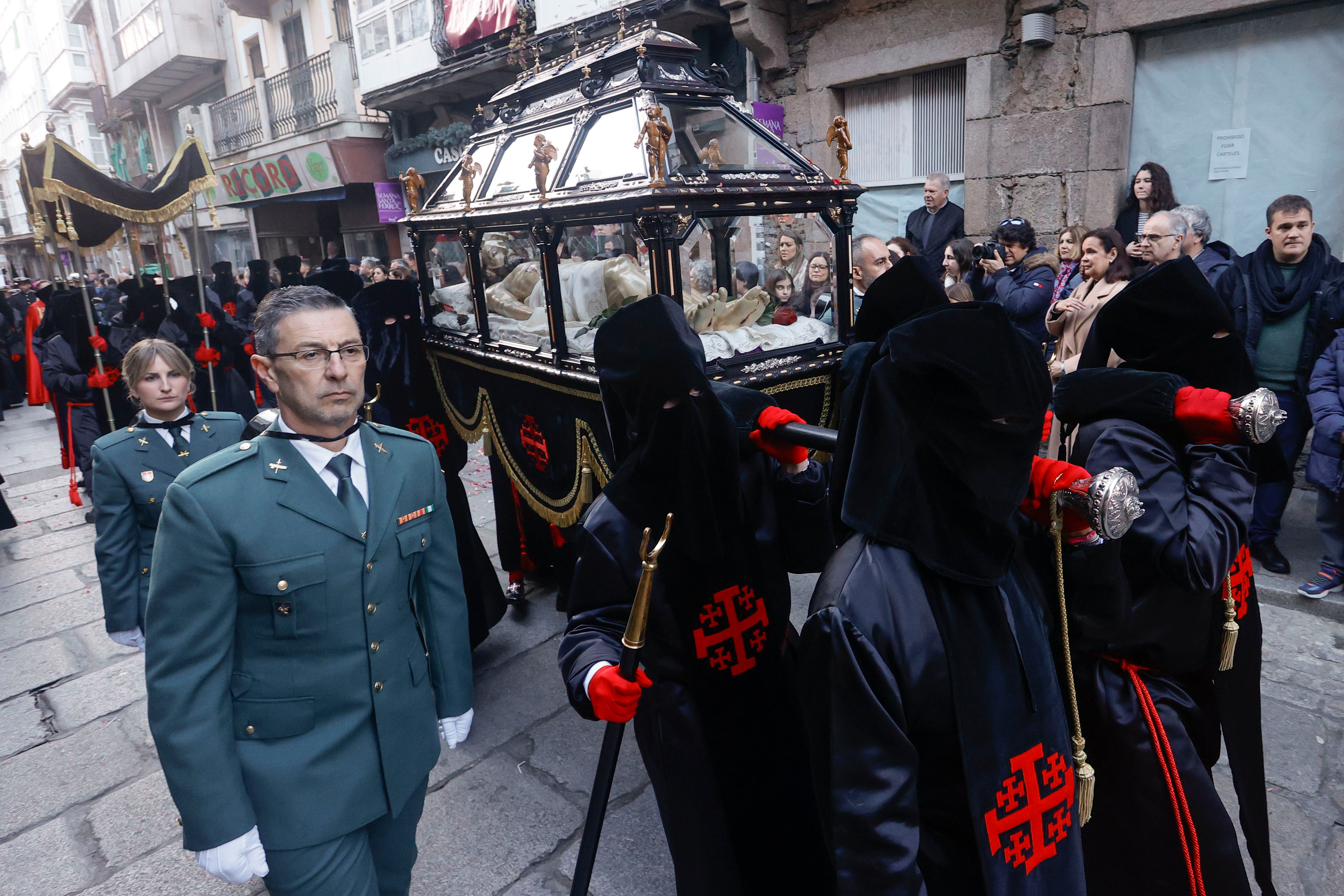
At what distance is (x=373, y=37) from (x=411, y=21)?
133cm

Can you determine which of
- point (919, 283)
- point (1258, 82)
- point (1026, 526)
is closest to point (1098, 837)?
point (1026, 526)

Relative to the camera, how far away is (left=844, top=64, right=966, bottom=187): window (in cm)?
781

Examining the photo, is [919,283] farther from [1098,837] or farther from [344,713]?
[344,713]

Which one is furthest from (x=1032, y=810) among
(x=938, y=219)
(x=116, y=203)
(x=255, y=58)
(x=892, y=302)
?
(x=255, y=58)

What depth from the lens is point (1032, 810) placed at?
1.53m

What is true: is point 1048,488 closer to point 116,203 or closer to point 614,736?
point 614,736

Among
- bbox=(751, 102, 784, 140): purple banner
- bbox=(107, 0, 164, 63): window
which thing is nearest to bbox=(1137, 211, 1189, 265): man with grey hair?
bbox=(751, 102, 784, 140): purple banner

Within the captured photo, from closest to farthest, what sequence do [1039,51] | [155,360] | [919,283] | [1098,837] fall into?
1. [1098,837]
2. [919,283]
3. [155,360]
4. [1039,51]

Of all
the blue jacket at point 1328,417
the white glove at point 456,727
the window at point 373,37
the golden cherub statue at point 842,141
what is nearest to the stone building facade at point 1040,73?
the blue jacket at point 1328,417

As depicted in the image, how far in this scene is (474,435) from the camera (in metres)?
4.47

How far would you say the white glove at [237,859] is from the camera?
1.73m

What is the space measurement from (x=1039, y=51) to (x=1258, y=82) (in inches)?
64.2

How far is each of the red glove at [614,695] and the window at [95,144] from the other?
3942cm

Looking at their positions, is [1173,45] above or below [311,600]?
above
